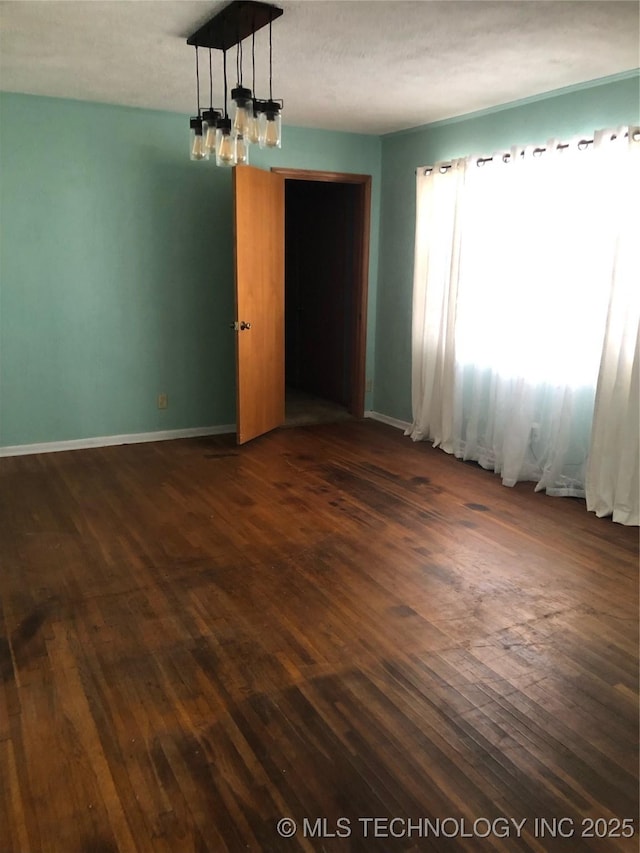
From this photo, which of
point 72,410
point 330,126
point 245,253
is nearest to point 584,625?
point 245,253

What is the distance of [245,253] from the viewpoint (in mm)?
4934

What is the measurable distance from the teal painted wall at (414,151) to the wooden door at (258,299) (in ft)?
3.35

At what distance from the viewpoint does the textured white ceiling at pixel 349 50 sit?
110 inches

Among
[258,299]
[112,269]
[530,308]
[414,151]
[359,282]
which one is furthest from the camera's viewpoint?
[359,282]

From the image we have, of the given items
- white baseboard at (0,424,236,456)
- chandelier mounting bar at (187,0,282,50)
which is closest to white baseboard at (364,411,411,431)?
white baseboard at (0,424,236,456)

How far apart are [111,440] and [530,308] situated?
129 inches

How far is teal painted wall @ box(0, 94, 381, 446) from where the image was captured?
460cm

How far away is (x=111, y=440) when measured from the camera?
519 centimetres

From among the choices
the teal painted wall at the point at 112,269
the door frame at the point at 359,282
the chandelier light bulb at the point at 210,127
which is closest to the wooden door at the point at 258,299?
the teal painted wall at the point at 112,269

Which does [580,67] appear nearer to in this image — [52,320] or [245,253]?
[245,253]

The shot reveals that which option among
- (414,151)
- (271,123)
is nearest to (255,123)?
(271,123)

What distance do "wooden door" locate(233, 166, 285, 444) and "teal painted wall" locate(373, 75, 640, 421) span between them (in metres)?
1.02

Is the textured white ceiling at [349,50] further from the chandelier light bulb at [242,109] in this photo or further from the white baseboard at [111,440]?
the white baseboard at [111,440]

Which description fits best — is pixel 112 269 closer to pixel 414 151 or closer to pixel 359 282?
pixel 359 282
